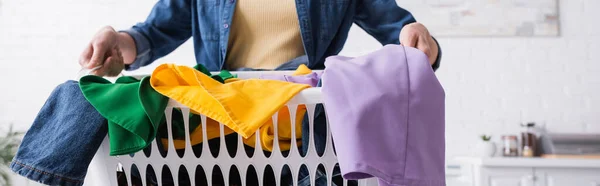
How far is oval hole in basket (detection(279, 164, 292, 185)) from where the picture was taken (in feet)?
3.11

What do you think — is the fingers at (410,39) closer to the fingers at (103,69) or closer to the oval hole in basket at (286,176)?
the oval hole in basket at (286,176)

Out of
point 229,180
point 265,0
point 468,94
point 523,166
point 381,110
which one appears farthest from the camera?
point 468,94

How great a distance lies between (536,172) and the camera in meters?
3.48

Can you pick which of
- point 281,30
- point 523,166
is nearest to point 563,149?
point 523,166

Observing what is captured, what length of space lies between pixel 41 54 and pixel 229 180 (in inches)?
130

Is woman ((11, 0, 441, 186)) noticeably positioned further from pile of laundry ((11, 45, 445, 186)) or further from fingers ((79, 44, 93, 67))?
pile of laundry ((11, 45, 445, 186))

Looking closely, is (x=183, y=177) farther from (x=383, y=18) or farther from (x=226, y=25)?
(x=383, y=18)

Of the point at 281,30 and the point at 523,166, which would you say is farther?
the point at 523,166

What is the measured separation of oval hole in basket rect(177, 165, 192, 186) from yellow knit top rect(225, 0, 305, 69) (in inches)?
16.3

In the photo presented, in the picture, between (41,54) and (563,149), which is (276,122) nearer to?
(563,149)

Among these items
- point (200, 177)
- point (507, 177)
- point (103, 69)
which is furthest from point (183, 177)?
point (507, 177)

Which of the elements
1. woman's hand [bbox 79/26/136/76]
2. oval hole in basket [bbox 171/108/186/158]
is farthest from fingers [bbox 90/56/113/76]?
oval hole in basket [bbox 171/108/186/158]

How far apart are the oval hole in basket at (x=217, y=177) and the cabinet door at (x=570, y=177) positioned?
2.76 meters

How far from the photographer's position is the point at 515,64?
3.97 meters
